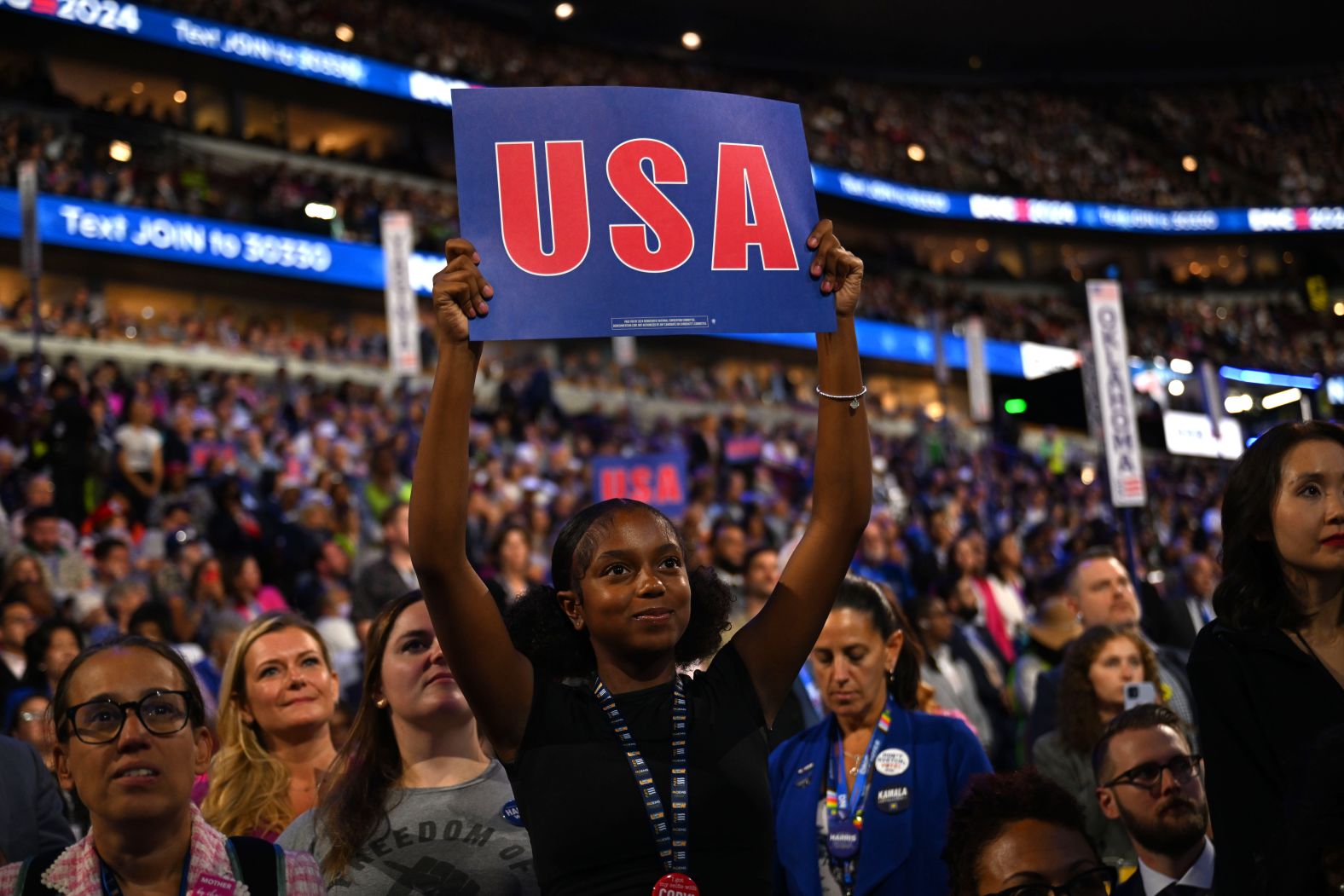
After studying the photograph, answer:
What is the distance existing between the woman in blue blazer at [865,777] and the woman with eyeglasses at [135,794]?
4.07 feet

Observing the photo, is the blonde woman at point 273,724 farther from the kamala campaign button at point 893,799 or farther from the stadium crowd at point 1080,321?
the stadium crowd at point 1080,321

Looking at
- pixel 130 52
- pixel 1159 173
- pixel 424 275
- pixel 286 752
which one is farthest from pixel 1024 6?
pixel 286 752

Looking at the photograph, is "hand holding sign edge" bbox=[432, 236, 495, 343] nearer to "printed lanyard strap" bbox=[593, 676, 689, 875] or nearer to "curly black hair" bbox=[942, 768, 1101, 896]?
"printed lanyard strap" bbox=[593, 676, 689, 875]

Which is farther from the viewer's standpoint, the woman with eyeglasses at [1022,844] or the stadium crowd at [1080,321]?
the stadium crowd at [1080,321]

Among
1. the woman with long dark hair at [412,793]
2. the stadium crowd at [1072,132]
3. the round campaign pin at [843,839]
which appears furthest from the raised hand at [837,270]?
the stadium crowd at [1072,132]

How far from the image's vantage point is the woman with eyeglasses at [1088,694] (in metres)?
4.17

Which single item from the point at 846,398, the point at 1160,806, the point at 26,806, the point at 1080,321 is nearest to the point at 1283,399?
the point at 1160,806

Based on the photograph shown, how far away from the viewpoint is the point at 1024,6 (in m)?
35.9

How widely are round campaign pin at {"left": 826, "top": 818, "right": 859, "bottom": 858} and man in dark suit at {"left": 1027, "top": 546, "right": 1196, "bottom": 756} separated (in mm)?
1640

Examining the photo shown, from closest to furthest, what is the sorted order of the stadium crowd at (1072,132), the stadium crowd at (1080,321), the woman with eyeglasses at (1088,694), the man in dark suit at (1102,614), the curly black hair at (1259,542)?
1. the curly black hair at (1259,542)
2. the woman with eyeglasses at (1088,694)
3. the man in dark suit at (1102,614)
4. the stadium crowd at (1080,321)
5. the stadium crowd at (1072,132)

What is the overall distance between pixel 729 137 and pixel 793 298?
340 millimetres

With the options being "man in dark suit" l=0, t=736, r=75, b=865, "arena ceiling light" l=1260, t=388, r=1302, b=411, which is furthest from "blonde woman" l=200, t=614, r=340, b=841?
"arena ceiling light" l=1260, t=388, r=1302, b=411

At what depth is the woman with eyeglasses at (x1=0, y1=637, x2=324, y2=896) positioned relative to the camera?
7.61 ft

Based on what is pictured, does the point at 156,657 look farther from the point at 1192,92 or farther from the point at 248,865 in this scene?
the point at 1192,92
